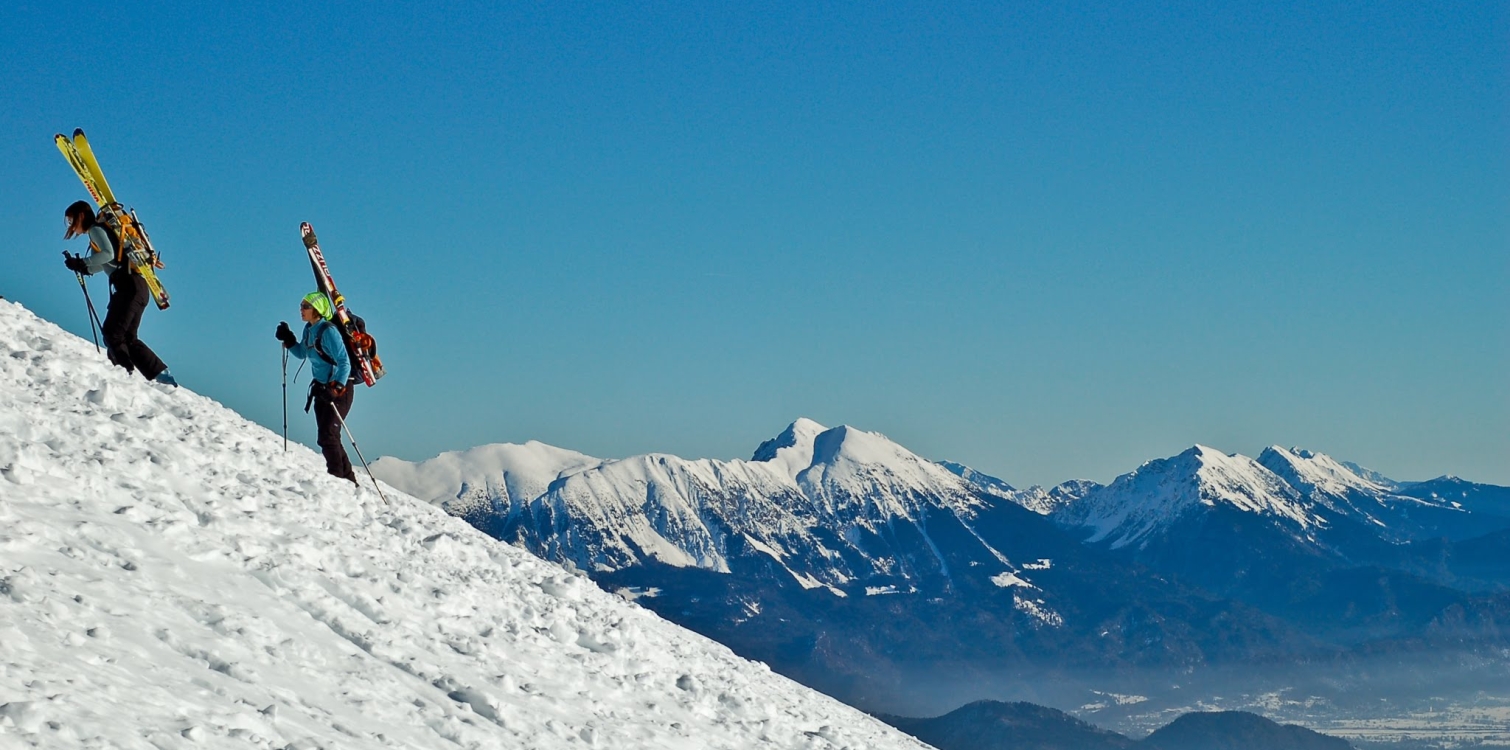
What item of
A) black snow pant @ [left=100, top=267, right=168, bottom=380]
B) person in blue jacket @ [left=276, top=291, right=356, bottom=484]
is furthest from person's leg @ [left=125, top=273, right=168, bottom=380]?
person in blue jacket @ [left=276, top=291, right=356, bottom=484]

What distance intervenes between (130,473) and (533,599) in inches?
249

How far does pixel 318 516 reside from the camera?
2003 centimetres

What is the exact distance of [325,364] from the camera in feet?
73.0

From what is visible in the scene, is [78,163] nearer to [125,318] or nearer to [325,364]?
[125,318]

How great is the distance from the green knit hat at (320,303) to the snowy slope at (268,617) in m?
2.67

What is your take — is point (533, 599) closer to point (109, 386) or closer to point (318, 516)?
point (318, 516)

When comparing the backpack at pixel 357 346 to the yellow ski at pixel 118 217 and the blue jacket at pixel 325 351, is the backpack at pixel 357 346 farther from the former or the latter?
the yellow ski at pixel 118 217

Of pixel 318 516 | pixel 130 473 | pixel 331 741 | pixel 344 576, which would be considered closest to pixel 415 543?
pixel 318 516

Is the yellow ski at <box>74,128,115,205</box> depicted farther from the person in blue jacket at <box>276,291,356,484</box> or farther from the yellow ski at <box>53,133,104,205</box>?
the person in blue jacket at <box>276,291,356,484</box>

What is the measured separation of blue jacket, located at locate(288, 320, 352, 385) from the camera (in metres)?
Answer: 22.0

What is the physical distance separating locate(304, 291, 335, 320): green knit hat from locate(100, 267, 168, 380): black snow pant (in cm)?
343

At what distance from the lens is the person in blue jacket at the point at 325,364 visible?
21.9 m

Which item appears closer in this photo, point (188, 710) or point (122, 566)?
point (188, 710)

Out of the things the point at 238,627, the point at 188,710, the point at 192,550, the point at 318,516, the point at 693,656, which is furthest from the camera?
the point at 693,656
